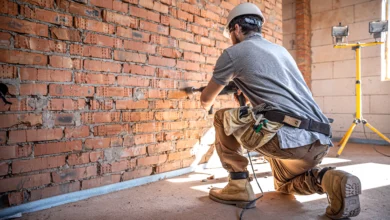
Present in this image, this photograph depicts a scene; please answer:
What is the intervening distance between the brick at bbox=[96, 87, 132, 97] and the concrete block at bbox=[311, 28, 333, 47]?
165 inches

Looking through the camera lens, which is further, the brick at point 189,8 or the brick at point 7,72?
the brick at point 189,8

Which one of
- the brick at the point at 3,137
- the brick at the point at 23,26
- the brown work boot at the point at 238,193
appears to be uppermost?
the brick at the point at 23,26

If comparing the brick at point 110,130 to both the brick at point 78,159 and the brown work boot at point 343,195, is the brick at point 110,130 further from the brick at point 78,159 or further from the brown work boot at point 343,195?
the brown work boot at point 343,195

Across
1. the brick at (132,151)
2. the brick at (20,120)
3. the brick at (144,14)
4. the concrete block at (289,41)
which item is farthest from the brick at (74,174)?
the concrete block at (289,41)

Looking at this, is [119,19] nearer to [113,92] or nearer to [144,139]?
[113,92]

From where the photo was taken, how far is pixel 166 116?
7.40 ft

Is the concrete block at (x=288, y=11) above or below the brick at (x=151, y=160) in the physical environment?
above

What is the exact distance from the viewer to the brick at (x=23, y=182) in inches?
57.7

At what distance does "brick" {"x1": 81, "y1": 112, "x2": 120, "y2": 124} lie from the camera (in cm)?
178

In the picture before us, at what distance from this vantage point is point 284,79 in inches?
58.6

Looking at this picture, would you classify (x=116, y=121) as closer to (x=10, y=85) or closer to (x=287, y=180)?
(x=10, y=85)

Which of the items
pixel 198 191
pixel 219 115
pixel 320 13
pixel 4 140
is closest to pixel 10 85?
pixel 4 140

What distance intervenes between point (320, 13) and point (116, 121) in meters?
4.55

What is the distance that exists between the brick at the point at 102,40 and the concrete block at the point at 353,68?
4107 mm
